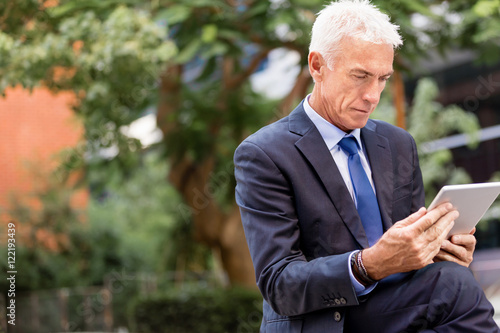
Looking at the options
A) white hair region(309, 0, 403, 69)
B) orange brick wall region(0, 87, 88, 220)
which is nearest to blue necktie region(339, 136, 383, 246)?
white hair region(309, 0, 403, 69)

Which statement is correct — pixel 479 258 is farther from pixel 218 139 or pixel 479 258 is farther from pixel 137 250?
pixel 218 139

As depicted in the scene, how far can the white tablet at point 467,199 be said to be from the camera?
2.03m

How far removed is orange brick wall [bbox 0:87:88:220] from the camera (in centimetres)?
1384

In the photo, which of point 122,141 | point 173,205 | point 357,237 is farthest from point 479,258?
point 357,237

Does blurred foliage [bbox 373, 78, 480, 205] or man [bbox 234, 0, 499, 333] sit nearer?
man [bbox 234, 0, 499, 333]

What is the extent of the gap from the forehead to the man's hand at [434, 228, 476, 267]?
2.07 ft

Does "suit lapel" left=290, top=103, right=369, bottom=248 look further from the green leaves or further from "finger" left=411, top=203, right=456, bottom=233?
the green leaves

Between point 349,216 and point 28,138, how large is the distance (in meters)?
13.3

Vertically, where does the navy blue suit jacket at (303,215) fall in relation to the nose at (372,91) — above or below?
below

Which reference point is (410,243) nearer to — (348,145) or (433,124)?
(348,145)

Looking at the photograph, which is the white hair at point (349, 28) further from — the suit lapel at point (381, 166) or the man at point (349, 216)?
the suit lapel at point (381, 166)

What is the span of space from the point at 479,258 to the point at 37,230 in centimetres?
997

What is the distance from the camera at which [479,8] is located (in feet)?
18.3

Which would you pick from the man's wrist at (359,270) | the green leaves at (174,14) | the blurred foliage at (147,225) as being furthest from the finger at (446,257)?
the blurred foliage at (147,225)
